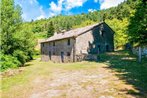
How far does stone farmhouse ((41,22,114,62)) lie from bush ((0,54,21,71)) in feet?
37.9

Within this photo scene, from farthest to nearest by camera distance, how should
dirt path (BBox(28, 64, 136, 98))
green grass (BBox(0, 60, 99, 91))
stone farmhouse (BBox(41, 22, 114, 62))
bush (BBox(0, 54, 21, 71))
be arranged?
stone farmhouse (BBox(41, 22, 114, 62)) → bush (BBox(0, 54, 21, 71)) → green grass (BBox(0, 60, 99, 91)) → dirt path (BBox(28, 64, 136, 98))

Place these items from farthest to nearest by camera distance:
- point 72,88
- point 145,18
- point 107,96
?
point 145,18 < point 72,88 < point 107,96

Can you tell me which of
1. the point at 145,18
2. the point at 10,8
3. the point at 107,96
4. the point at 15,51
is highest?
the point at 10,8

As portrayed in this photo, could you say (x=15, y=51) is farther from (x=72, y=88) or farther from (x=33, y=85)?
(x=72, y=88)

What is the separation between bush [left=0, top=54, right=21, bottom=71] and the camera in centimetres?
3026

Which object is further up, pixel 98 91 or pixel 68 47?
pixel 68 47

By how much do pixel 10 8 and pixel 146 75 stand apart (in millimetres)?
23443

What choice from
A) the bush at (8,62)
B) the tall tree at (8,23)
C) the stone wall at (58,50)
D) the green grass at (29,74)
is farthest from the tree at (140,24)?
the tall tree at (8,23)

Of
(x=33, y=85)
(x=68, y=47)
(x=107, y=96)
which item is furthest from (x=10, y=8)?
(x=107, y=96)

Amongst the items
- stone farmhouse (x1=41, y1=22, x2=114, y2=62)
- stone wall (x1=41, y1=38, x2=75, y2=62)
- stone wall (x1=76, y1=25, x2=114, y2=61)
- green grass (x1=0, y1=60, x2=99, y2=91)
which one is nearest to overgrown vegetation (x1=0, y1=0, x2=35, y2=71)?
green grass (x1=0, y1=60, x2=99, y2=91)

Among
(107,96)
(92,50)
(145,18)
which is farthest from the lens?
(92,50)

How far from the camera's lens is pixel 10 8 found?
34.3 m

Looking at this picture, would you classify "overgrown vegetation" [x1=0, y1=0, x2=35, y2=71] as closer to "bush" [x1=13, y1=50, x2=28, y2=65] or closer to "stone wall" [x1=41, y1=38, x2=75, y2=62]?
"bush" [x1=13, y1=50, x2=28, y2=65]

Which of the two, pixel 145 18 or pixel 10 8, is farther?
pixel 10 8
